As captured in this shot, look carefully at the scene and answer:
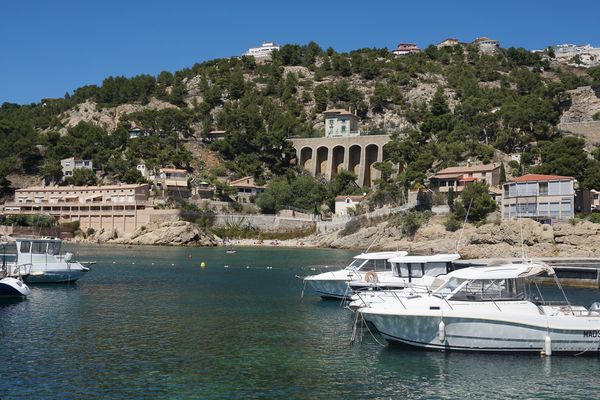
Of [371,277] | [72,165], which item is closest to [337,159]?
[72,165]

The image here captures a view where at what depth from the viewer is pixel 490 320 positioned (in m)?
23.0

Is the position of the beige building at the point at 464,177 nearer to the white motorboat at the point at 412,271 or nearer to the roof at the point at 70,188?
the roof at the point at 70,188

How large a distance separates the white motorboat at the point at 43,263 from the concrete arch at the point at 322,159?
280 feet

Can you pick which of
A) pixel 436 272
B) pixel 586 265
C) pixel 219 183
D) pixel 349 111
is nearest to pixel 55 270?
pixel 436 272

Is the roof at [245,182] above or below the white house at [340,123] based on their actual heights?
below

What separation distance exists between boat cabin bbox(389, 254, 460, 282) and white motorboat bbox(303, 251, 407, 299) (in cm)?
203

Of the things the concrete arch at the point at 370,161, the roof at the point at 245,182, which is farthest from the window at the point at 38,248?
the concrete arch at the point at 370,161

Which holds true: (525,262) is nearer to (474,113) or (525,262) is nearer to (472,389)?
(472,389)

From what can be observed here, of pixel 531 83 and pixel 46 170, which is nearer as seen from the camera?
pixel 46 170

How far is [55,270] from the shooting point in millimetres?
46031

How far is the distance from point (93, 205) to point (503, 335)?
3846 inches

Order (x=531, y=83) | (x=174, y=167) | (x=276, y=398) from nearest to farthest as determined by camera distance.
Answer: (x=276, y=398), (x=174, y=167), (x=531, y=83)

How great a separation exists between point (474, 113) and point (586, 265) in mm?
67858

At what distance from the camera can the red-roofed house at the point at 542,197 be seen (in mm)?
70438
